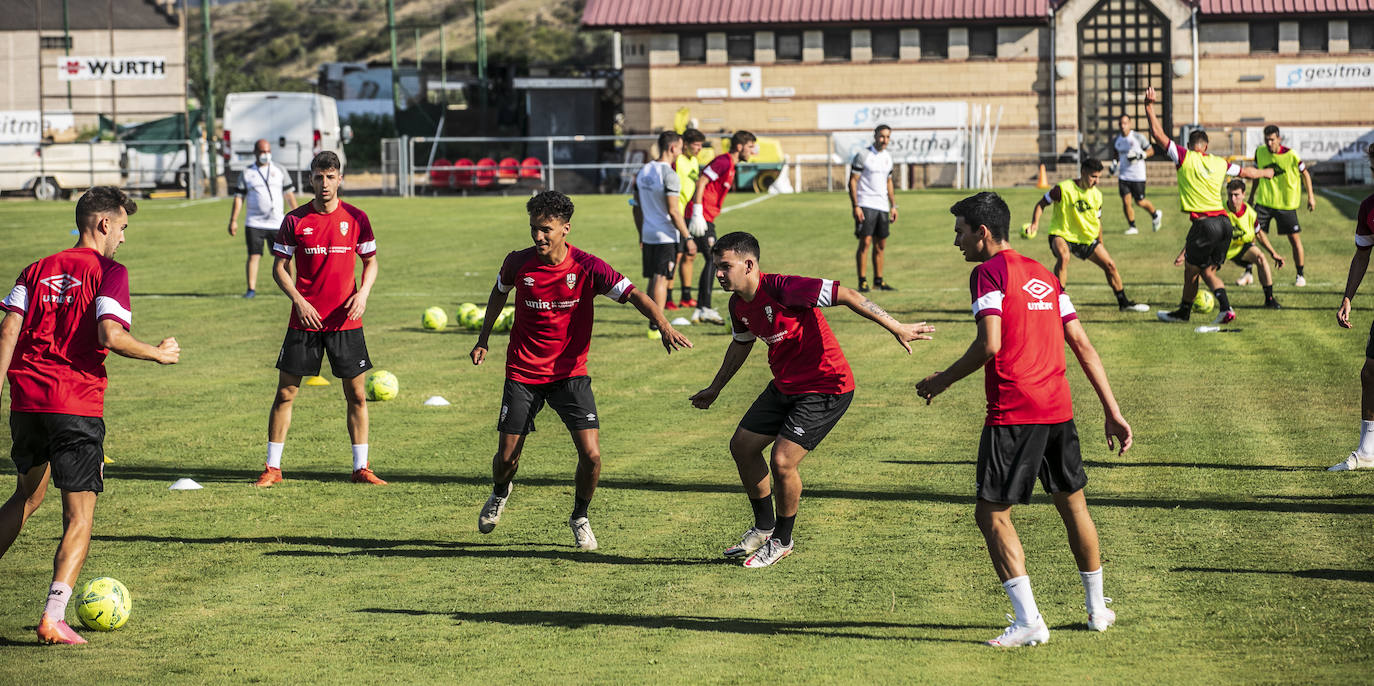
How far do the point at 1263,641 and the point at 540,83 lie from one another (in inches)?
1962

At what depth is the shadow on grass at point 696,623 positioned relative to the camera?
6.68 m

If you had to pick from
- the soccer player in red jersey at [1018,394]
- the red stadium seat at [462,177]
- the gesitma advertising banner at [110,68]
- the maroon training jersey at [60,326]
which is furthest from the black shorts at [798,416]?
Answer: the gesitma advertising banner at [110,68]

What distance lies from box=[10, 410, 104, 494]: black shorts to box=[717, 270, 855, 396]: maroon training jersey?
3.14m

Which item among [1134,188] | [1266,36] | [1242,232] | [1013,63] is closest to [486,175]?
[1013,63]

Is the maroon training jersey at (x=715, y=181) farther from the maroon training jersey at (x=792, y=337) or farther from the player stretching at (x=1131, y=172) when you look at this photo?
the player stretching at (x=1131, y=172)

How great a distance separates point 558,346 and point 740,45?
41489 mm

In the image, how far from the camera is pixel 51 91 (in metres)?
66.1

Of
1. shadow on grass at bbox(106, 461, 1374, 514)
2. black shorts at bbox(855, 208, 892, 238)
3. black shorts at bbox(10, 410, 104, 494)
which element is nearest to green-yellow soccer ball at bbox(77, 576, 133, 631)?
black shorts at bbox(10, 410, 104, 494)

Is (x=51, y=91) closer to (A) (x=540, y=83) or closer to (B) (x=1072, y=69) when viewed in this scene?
(A) (x=540, y=83)

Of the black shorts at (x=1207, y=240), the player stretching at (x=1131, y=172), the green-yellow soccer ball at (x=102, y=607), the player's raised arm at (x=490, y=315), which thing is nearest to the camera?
the green-yellow soccer ball at (x=102, y=607)

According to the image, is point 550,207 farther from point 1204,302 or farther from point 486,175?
point 486,175

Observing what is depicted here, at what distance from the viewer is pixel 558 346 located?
820 centimetres

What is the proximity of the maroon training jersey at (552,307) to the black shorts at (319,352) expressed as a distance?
2187mm

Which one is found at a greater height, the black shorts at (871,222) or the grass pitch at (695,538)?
the black shorts at (871,222)
